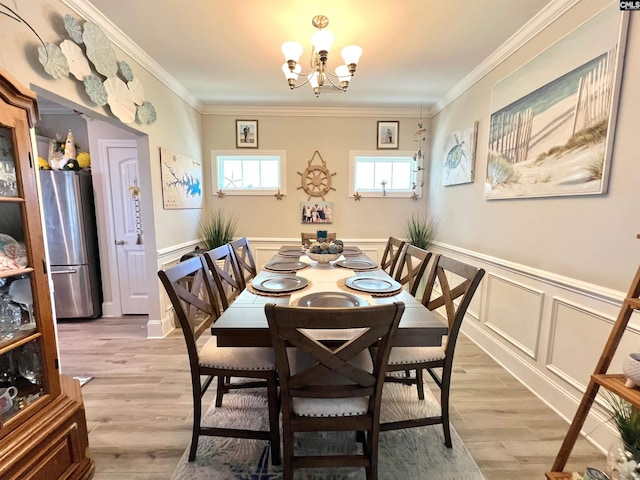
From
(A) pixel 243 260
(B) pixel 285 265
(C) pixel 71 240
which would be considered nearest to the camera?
(B) pixel 285 265

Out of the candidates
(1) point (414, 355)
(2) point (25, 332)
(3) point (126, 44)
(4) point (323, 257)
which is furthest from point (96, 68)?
(1) point (414, 355)

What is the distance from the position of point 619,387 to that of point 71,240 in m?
4.27

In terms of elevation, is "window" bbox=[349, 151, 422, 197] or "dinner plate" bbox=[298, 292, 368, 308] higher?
"window" bbox=[349, 151, 422, 197]

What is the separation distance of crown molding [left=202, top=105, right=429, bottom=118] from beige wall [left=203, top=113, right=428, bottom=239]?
0.12 feet

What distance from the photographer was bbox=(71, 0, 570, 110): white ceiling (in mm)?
1851

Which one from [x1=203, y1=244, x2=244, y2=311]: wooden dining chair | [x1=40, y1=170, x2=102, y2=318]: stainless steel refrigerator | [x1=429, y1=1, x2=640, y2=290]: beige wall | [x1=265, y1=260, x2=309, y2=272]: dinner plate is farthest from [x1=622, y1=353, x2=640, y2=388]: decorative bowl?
[x1=40, y1=170, x2=102, y2=318]: stainless steel refrigerator

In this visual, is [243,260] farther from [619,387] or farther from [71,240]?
[619,387]

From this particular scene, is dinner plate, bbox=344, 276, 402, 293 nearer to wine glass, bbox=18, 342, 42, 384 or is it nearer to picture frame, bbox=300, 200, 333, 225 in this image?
wine glass, bbox=18, 342, 42, 384

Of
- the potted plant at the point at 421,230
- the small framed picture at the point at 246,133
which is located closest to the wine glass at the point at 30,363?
the small framed picture at the point at 246,133

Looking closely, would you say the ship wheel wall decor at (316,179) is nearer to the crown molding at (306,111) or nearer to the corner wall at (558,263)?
the crown molding at (306,111)

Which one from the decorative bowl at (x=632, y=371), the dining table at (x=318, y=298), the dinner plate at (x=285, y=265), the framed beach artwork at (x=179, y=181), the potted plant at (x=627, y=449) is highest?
the framed beach artwork at (x=179, y=181)

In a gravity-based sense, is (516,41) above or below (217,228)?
above

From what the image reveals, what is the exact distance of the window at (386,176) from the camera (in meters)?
3.94

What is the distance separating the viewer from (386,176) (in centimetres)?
400
